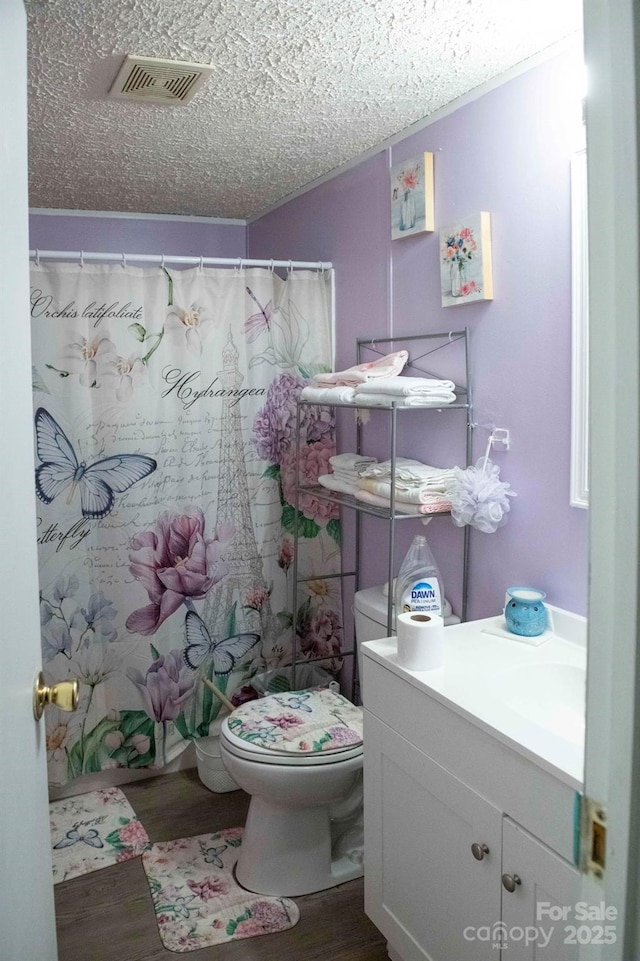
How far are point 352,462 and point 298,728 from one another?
86 cm

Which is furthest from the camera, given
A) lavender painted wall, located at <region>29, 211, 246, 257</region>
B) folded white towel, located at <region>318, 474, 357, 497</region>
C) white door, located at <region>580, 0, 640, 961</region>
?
Answer: lavender painted wall, located at <region>29, 211, 246, 257</region>

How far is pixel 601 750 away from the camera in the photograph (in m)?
0.64

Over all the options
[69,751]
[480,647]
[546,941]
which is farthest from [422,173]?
[69,751]

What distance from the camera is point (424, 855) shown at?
1.60 meters

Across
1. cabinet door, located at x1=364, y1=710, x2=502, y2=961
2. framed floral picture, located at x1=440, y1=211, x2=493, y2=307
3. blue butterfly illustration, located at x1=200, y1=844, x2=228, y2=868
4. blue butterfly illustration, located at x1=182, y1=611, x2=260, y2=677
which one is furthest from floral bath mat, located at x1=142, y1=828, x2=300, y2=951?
framed floral picture, located at x1=440, y1=211, x2=493, y2=307

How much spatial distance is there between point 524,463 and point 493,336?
0.36 metres

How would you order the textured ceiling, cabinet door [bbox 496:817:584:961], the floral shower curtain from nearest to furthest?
cabinet door [bbox 496:817:584:961] < the textured ceiling < the floral shower curtain

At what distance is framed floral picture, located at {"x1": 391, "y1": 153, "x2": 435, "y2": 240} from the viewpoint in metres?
2.23

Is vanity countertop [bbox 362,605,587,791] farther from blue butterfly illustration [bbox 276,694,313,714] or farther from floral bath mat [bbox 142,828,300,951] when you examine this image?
floral bath mat [bbox 142,828,300,951]

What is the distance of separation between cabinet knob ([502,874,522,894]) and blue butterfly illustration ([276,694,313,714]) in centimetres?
95

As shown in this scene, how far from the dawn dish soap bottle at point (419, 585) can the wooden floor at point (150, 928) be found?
832 millimetres

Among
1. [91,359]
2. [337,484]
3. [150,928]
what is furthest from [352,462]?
[150,928]

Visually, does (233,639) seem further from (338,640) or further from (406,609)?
(406,609)

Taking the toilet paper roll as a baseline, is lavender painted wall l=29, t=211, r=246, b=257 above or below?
above
